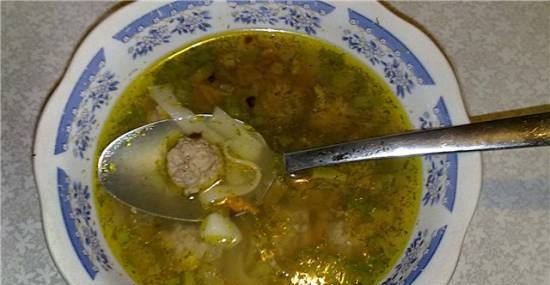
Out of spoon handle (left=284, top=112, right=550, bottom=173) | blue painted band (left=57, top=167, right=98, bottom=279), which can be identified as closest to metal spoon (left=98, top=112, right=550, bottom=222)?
spoon handle (left=284, top=112, right=550, bottom=173)

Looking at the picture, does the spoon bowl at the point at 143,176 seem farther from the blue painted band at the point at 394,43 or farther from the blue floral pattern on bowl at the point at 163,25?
the blue painted band at the point at 394,43

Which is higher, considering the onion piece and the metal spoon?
the metal spoon

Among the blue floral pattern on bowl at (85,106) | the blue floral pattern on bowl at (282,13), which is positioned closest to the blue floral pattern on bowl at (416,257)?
the blue floral pattern on bowl at (282,13)

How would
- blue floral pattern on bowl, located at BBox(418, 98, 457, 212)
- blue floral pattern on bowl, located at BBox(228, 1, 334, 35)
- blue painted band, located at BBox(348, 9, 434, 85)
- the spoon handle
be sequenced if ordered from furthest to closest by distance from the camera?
1. blue floral pattern on bowl, located at BBox(228, 1, 334, 35)
2. blue painted band, located at BBox(348, 9, 434, 85)
3. blue floral pattern on bowl, located at BBox(418, 98, 457, 212)
4. the spoon handle

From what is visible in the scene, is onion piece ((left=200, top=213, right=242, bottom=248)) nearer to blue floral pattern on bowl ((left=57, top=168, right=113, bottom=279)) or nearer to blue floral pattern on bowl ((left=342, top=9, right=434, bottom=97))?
blue floral pattern on bowl ((left=57, top=168, right=113, bottom=279))

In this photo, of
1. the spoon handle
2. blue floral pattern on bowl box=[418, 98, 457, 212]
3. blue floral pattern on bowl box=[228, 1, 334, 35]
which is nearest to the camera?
the spoon handle

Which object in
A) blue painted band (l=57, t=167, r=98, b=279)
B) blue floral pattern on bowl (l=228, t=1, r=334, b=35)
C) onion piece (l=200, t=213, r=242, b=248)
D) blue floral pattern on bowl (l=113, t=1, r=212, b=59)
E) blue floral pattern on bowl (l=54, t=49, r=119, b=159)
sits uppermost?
blue floral pattern on bowl (l=228, t=1, r=334, b=35)
